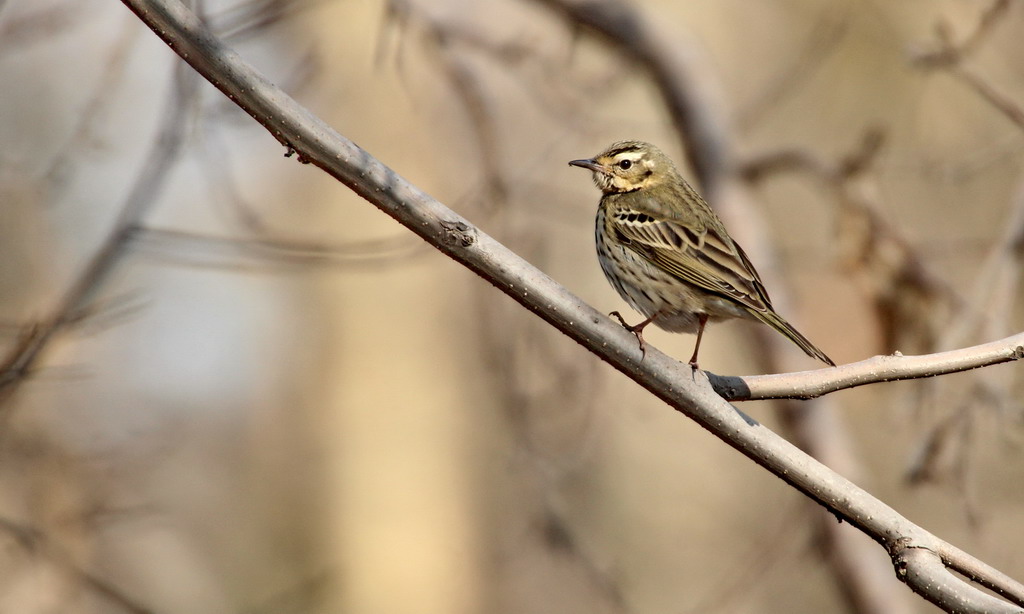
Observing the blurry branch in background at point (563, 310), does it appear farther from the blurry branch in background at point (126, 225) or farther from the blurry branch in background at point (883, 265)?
the blurry branch in background at point (883, 265)

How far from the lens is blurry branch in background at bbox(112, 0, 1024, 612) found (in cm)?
300

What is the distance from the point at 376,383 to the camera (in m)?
10.9

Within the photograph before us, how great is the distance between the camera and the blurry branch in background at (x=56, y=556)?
4.30 meters

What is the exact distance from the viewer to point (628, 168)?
6.09 m

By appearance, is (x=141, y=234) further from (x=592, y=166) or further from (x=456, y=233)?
(x=592, y=166)

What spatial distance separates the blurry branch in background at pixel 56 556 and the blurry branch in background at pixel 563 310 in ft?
7.18

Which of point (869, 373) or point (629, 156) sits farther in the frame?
point (629, 156)

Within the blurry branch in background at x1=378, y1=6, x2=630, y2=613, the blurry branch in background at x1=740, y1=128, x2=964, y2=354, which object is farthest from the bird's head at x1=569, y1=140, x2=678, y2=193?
the blurry branch in background at x1=740, y1=128, x2=964, y2=354

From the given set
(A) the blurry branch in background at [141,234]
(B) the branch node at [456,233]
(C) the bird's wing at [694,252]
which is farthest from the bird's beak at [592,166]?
(B) the branch node at [456,233]

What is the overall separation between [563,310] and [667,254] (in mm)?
1956

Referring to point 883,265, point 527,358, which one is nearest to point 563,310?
point 883,265

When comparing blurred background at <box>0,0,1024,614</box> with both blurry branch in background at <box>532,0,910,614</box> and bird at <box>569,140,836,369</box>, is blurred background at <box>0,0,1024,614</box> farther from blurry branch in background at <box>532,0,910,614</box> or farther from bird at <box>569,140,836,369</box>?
bird at <box>569,140,836,369</box>

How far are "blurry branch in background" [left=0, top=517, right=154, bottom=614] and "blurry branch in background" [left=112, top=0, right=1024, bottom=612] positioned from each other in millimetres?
2188

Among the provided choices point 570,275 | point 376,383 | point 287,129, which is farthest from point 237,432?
point 287,129
